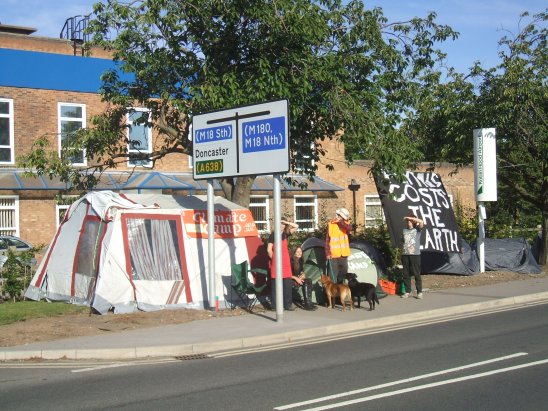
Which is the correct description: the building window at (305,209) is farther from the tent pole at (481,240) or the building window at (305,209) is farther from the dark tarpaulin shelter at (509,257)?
the tent pole at (481,240)

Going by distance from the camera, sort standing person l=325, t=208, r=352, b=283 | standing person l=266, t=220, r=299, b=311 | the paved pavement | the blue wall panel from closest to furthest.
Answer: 1. the paved pavement
2. standing person l=266, t=220, r=299, b=311
3. standing person l=325, t=208, r=352, b=283
4. the blue wall panel

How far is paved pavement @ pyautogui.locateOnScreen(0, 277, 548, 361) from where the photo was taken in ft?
33.6

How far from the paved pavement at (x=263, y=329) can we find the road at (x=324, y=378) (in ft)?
1.39

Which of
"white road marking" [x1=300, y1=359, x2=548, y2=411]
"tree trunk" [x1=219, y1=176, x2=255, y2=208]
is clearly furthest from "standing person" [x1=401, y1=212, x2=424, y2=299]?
"white road marking" [x1=300, y1=359, x2=548, y2=411]

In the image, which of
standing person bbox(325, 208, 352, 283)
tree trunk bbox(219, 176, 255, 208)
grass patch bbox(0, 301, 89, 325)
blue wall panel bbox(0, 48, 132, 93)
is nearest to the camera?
grass patch bbox(0, 301, 89, 325)

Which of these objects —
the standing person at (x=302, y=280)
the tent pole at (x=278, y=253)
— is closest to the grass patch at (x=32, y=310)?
the tent pole at (x=278, y=253)

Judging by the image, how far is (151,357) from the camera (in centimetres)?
1023

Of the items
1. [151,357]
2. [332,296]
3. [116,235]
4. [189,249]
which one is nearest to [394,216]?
A: [332,296]

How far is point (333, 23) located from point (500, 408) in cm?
1138

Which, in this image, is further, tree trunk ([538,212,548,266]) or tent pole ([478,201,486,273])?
tree trunk ([538,212,548,266])

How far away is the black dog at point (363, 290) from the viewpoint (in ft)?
44.8

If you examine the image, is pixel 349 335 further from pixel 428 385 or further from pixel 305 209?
pixel 305 209

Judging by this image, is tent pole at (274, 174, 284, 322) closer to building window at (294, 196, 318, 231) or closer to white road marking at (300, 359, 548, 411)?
white road marking at (300, 359, 548, 411)

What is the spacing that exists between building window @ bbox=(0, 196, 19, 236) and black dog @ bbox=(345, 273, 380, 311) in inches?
673
